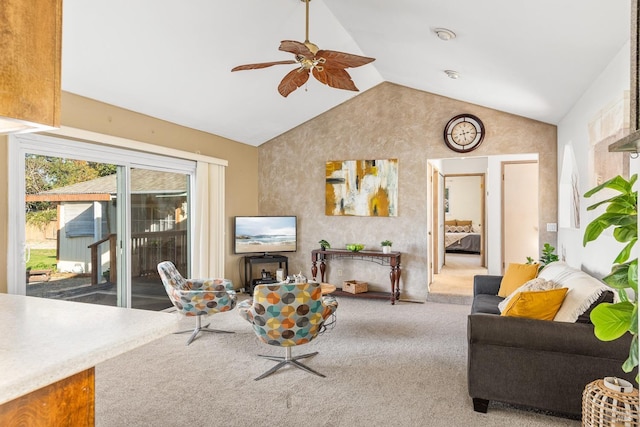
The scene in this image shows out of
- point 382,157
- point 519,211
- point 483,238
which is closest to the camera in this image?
point 382,157

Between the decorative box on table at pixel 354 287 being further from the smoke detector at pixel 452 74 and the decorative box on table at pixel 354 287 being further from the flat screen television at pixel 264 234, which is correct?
the smoke detector at pixel 452 74

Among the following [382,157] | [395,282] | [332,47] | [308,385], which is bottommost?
[308,385]

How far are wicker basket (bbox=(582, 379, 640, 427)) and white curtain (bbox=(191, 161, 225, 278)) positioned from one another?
15.3 feet

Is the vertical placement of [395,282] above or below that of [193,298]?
below

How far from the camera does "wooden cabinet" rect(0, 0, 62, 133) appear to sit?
0.94m

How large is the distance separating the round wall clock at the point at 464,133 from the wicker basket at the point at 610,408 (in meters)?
4.04

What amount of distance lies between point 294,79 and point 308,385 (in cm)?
246

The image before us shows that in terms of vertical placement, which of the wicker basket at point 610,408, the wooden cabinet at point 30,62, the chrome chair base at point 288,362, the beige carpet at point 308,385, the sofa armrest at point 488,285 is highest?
the wooden cabinet at point 30,62

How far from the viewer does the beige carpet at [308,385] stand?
2.62m

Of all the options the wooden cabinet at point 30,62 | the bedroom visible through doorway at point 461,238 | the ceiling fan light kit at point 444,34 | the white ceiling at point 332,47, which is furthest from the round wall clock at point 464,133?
the wooden cabinet at point 30,62

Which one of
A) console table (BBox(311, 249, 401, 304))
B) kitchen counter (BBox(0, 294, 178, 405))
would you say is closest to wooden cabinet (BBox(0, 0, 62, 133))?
kitchen counter (BBox(0, 294, 178, 405))

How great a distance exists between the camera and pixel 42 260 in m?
3.82

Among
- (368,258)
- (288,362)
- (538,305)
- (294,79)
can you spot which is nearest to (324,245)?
(368,258)

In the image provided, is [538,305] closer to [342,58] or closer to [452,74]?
[342,58]
